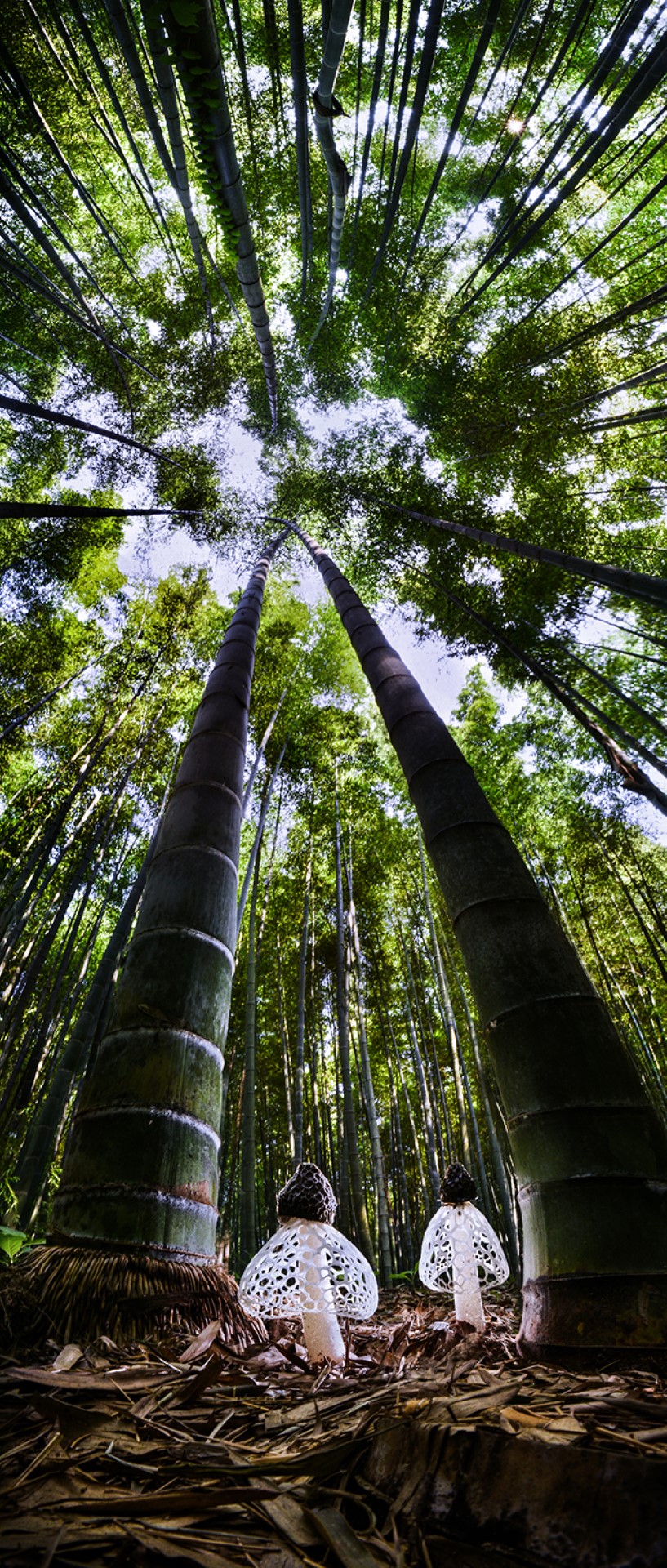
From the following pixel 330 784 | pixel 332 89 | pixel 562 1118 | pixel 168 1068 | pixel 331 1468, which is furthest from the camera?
pixel 330 784

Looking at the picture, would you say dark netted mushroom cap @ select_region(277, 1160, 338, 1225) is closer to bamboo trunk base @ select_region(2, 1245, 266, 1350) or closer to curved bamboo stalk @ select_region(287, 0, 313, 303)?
bamboo trunk base @ select_region(2, 1245, 266, 1350)

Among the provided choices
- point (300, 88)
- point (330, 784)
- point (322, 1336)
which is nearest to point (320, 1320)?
point (322, 1336)

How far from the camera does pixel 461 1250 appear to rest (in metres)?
2.14

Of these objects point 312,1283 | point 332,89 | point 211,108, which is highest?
point 211,108

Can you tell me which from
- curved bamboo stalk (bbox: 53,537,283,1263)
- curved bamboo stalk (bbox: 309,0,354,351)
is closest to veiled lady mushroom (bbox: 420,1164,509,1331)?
curved bamboo stalk (bbox: 53,537,283,1263)

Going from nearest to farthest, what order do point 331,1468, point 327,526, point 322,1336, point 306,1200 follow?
point 331,1468 < point 322,1336 < point 306,1200 < point 327,526

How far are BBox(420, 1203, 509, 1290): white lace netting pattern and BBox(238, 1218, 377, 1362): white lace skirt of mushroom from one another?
Result: 1.76ft

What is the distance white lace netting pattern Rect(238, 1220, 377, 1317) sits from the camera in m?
1.60

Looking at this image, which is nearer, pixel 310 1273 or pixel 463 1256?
pixel 310 1273

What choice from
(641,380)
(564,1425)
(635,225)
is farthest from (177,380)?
(564,1425)

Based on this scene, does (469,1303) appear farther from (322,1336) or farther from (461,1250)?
(322,1336)

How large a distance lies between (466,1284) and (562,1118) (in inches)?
58.7

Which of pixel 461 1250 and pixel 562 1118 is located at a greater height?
pixel 562 1118

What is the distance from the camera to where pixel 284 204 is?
6617 mm
